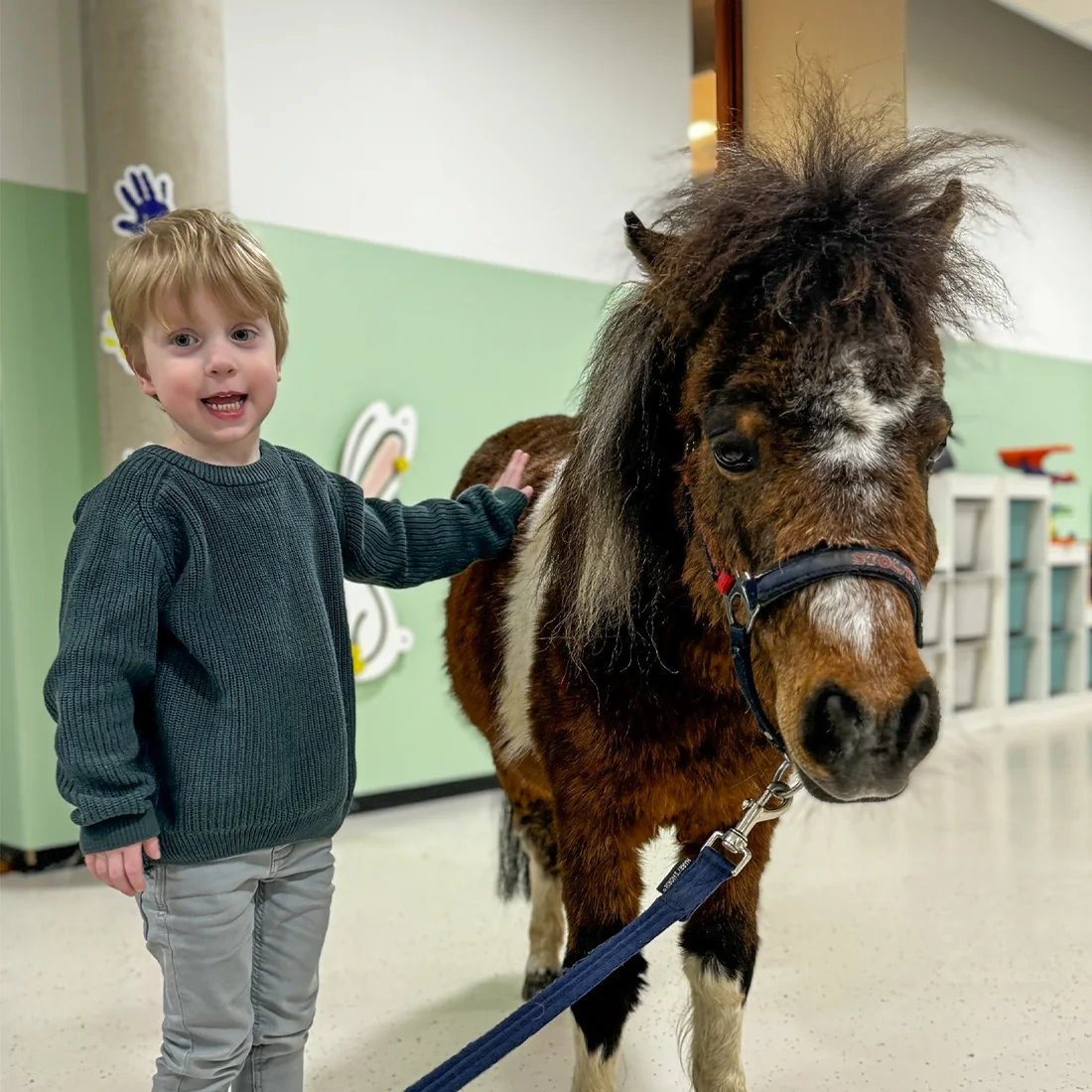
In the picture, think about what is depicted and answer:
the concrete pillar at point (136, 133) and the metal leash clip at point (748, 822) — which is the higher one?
the concrete pillar at point (136, 133)

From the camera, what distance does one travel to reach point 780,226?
38.0 inches

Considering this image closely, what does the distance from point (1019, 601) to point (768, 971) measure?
4.03 metres

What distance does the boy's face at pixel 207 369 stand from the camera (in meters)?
1.00

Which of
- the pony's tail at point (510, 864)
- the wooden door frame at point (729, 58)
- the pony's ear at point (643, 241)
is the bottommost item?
the pony's tail at point (510, 864)

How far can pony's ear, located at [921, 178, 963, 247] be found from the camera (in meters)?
1.02

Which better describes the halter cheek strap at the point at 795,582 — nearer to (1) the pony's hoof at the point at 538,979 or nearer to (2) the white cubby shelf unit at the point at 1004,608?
(1) the pony's hoof at the point at 538,979

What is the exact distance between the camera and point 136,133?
107 inches

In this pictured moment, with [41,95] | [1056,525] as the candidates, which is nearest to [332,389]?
[41,95]

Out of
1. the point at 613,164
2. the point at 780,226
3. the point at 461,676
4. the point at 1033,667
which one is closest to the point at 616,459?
the point at 780,226

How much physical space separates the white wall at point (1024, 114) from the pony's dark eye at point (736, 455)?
47cm

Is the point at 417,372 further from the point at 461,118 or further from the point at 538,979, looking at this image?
the point at 538,979

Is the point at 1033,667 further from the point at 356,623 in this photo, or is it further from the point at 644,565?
the point at 644,565

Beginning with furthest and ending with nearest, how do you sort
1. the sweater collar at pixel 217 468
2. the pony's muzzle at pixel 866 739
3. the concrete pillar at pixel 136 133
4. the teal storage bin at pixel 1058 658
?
the teal storage bin at pixel 1058 658, the concrete pillar at pixel 136 133, the sweater collar at pixel 217 468, the pony's muzzle at pixel 866 739

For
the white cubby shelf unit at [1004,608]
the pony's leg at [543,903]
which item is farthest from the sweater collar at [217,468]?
the white cubby shelf unit at [1004,608]
